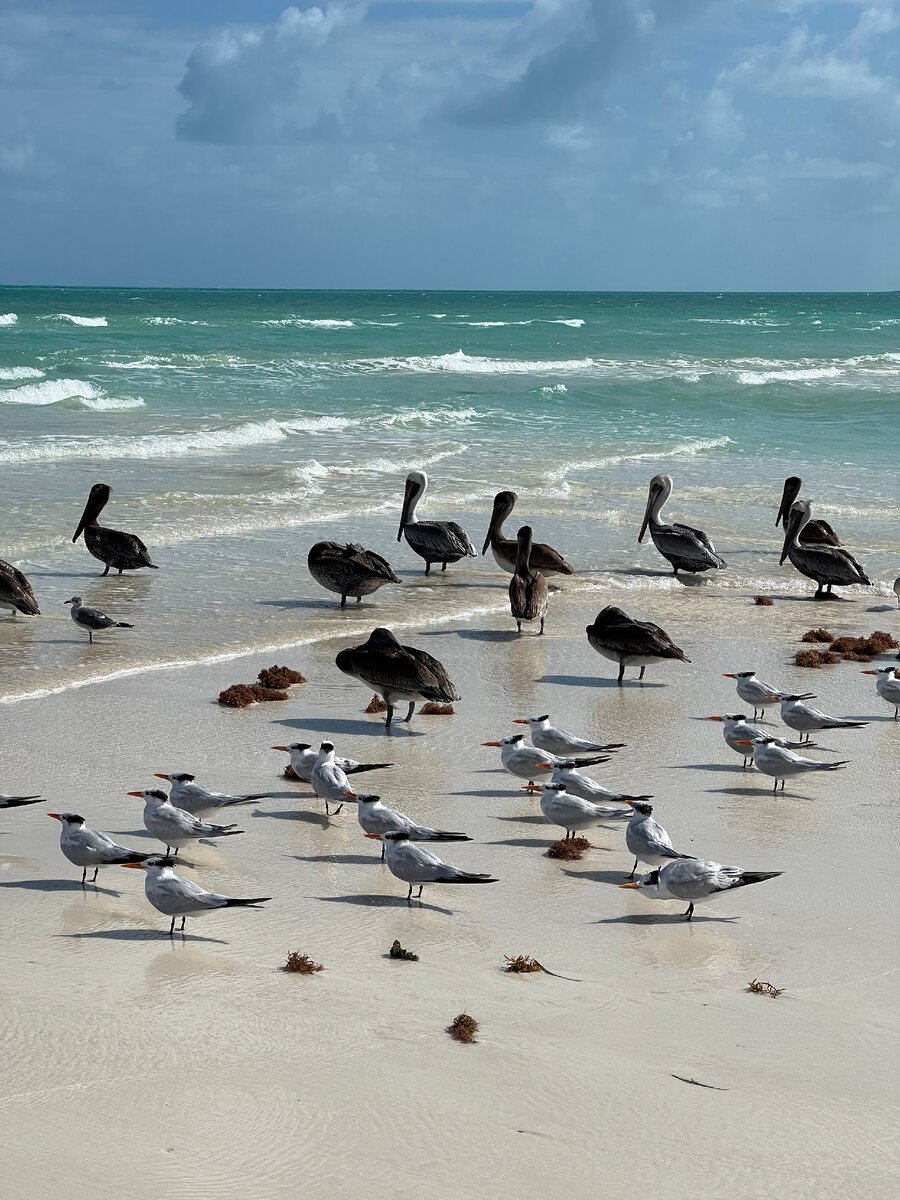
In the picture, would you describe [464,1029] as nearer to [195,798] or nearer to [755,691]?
[195,798]

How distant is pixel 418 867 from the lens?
6773mm

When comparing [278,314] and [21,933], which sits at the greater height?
[278,314]

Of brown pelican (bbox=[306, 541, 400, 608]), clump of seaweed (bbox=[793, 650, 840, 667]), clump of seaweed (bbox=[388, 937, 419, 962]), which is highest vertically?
brown pelican (bbox=[306, 541, 400, 608])

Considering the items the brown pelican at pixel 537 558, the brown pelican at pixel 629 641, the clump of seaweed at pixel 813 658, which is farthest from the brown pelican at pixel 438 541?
the clump of seaweed at pixel 813 658

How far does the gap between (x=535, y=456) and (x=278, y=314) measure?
62.7 metres

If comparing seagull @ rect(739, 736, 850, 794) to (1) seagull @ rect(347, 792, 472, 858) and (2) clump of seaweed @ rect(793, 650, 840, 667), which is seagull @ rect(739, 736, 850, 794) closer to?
(1) seagull @ rect(347, 792, 472, 858)

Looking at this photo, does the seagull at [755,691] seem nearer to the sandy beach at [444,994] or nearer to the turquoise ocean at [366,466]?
the sandy beach at [444,994]

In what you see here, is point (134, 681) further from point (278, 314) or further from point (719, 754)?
point (278, 314)

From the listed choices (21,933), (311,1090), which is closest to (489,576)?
(21,933)

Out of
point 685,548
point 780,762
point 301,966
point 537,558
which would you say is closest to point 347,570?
point 537,558

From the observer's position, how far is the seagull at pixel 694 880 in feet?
21.4

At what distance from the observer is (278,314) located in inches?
3396

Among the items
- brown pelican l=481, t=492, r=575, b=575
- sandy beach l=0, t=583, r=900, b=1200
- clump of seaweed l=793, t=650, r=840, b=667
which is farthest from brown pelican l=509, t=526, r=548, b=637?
sandy beach l=0, t=583, r=900, b=1200

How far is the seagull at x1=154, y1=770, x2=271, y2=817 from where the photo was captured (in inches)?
298
